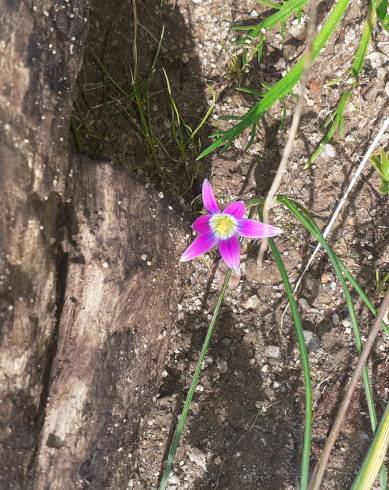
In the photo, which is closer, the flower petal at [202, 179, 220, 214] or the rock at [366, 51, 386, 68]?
the flower petal at [202, 179, 220, 214]

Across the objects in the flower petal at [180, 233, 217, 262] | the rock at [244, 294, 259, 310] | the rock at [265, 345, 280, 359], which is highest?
the flower petal at [180, 233, 217, 262]

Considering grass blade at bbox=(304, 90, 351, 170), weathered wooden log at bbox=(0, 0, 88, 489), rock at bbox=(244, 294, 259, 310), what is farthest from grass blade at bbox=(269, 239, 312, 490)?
weathered wooden log at bbox=(0, 0, 88, 489)

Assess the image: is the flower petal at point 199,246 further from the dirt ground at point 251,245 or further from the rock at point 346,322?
the rock at point 346,322

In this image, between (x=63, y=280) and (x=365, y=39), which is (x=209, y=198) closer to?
(x=63, y=280)

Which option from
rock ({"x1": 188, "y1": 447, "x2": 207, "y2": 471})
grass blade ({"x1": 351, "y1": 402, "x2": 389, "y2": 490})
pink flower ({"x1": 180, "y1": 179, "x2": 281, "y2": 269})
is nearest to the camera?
grass blade ({"x1": 351, "y1": 402, "x2": 389, "y2": 490})

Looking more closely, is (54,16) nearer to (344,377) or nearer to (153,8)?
(153,8)

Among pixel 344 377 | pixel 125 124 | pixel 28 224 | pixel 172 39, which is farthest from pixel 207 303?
pixel 172 39

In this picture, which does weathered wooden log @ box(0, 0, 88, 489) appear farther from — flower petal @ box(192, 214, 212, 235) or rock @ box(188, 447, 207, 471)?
rock @ box(188, 447, 207, 471)
